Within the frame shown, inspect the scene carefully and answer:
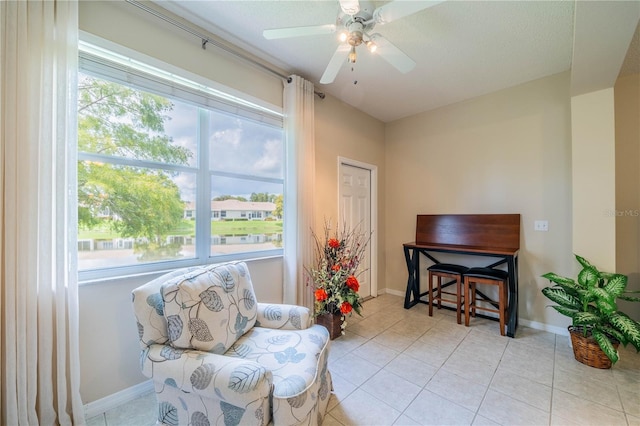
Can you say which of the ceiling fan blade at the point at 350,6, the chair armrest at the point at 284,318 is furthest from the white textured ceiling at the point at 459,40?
the chair armrest at the point at 284,318

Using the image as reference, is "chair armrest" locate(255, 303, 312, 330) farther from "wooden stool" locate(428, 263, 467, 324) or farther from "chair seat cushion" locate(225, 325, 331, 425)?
"wooden stool" locate(428, 263, 467, 324)

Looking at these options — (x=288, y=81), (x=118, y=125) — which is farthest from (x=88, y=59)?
(x=288, y=81)

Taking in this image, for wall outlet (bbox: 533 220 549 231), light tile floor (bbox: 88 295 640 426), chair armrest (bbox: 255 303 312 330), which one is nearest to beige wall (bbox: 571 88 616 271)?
wall outlet (bbox: 533 220 549 231)

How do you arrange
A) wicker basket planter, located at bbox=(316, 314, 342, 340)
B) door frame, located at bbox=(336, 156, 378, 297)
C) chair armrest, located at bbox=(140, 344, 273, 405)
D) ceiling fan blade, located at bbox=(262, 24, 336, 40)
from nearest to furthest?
1. chair armrest, located at bbox=(140, 344, 273, 405)
2. ceiling fan blade, located at bbox=(262, 24, 336, 40)
3. wicker basket planter, located at bbox=(316, 314, 342, 340)
4. door frame, located at bbox=(336, 156, 378, 297)

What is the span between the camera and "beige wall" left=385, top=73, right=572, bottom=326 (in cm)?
264

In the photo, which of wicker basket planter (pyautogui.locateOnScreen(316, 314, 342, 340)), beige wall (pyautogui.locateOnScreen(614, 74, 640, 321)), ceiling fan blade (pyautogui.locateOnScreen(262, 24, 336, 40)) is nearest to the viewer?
ceiling fan blade (pyautogui.locateOnScreen(262, 24, 336, 40))

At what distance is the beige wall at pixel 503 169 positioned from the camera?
104 inches

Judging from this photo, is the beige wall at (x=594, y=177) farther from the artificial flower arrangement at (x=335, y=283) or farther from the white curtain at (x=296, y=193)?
the white curtain at (x=296, y=193)

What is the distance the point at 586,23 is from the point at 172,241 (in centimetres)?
316

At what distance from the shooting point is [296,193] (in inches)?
100

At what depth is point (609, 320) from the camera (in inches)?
76.0

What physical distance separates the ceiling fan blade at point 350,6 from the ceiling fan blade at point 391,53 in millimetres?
272

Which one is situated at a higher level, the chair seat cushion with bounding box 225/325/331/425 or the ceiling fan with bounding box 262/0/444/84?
the ceiling fan with bounding box 262/0/444/84

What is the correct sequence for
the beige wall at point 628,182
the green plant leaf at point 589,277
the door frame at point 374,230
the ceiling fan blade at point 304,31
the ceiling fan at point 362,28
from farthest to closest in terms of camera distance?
the door frame at point 374,230
the beige wall at point 628,182
the green plant leaf at point 589,277
the ceiling fan blade at point 304,31
the ceiling fan at point 362,28
